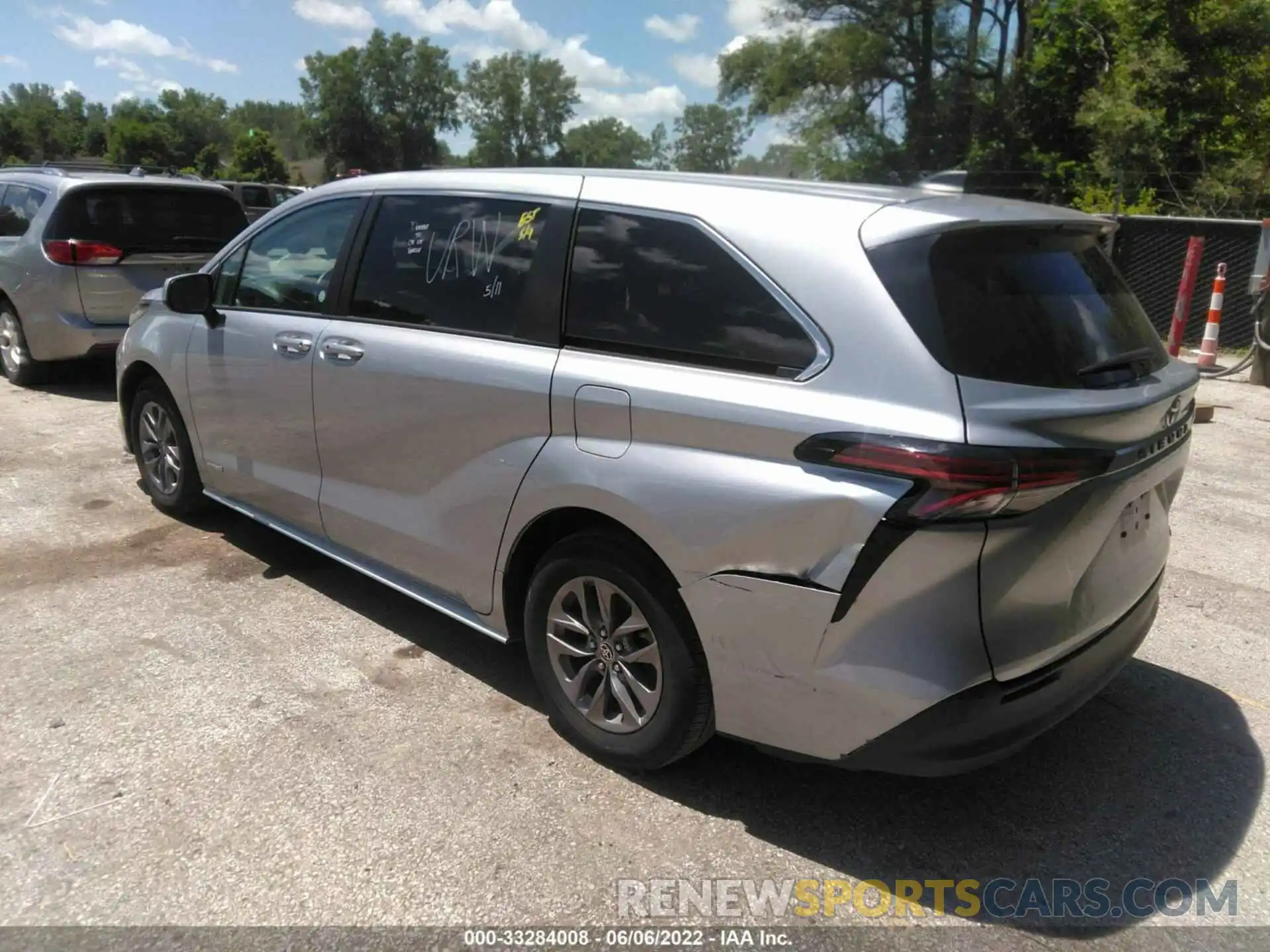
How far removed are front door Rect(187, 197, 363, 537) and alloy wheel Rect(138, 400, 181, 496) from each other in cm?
44

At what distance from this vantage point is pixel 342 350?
395 cm

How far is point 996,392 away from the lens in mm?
2447

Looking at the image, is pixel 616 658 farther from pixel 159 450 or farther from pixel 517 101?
pixel 517 101

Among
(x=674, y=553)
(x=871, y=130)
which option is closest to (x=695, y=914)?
(x=674, y=553)

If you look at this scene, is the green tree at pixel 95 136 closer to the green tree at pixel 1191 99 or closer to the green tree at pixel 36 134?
the green tree at pixel 36 134

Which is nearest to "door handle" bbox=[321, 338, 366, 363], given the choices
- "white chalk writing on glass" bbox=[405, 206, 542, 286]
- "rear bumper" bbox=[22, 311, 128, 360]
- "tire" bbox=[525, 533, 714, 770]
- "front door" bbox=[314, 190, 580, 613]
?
"front door" bbox=[314, 190, 580, 613]

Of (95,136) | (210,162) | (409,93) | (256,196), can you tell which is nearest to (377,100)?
(409,93)

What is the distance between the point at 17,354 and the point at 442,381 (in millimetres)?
7142

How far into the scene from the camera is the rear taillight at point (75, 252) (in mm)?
8023

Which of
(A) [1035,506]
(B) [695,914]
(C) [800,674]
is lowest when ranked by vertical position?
(B) [695,914]

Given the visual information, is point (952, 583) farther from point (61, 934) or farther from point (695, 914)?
point (61, 934)

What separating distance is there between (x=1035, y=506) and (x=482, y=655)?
2360 mm

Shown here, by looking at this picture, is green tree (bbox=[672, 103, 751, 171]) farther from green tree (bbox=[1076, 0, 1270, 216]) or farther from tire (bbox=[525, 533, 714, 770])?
tire (bbox=[525, 533, 714, 770])

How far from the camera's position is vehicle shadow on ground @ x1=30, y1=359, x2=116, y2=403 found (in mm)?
8750
